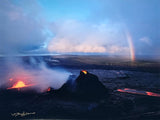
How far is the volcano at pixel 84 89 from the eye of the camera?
1695 cm

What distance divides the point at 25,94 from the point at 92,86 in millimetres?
12714

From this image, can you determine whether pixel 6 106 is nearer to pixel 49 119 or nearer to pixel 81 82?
pixel 49 119

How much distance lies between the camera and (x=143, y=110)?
13086 mm

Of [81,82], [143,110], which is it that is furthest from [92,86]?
[143,110]

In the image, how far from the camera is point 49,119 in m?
10.8

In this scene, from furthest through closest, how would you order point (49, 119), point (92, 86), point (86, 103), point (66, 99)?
point (92, 86) → point (66, 99) → point (86, 103) → point (49, 119)

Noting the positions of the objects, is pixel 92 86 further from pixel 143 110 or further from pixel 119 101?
pixel 143 110

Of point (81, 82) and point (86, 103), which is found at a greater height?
point (81, 82)

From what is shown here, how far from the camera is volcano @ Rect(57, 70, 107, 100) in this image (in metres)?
16.9

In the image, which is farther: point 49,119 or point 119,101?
point 119,101

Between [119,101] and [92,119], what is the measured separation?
6729 mm

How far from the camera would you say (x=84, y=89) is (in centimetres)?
1762

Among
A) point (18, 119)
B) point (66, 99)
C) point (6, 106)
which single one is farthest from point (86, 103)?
point (6, 106)

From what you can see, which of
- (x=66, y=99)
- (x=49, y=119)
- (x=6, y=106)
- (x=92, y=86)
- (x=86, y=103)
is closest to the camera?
→ (x=49, y=119)
